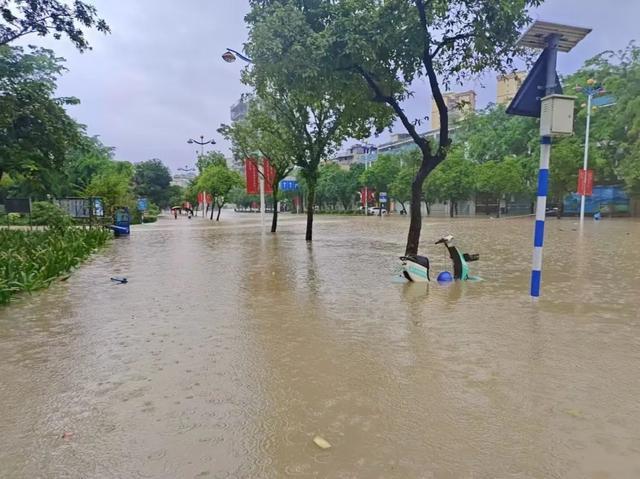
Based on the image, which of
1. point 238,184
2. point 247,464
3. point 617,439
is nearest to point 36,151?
point 247,464

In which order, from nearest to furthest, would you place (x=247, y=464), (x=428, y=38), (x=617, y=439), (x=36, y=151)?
(x=247, y=464)
(x=617, y=439)
(x=428, y=38)
(x=36, y=151)

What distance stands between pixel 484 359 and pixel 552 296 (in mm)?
3450

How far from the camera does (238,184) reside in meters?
41.8

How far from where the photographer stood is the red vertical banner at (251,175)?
22.8 m

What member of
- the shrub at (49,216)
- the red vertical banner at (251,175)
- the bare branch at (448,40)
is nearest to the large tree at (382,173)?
the red vertical banner at (251,175)

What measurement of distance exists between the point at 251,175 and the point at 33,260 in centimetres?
1526

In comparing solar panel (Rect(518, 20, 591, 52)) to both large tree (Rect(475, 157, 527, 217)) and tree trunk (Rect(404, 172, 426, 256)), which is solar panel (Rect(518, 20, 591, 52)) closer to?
tree trunk (Rect(404, 172, 426, 256))

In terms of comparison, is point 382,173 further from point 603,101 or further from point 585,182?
point 585,182

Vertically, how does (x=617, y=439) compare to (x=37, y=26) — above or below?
below

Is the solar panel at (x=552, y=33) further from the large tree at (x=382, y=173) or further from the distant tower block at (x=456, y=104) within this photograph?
the large tree at (x=382, y=173)

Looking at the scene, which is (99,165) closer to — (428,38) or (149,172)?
(149,172)

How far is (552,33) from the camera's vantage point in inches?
246

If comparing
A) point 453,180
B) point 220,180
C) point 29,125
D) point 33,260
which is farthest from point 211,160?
point 33,260

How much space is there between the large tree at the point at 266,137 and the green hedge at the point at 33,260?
284 inches
